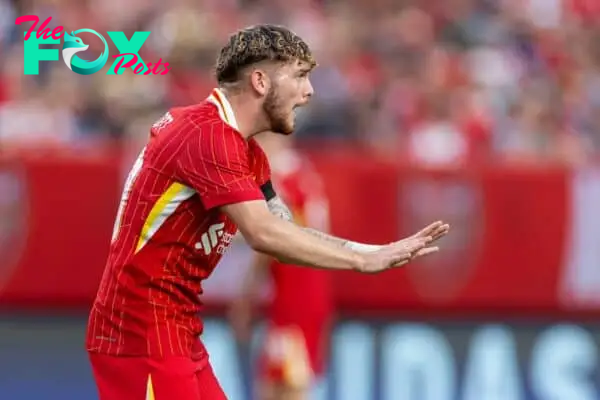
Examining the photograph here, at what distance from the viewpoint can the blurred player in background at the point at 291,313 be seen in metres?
8.60

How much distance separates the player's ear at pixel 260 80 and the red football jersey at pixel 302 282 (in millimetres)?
3305

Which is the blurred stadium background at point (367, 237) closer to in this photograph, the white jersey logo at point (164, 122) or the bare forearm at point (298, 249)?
the white jersey logo at point (164, 122)

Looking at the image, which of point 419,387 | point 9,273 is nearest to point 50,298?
point 9,273

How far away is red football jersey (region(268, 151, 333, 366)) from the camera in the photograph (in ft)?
27.9

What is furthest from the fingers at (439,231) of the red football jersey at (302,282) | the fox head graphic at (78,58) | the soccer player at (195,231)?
the fox head graphic at (78,58)

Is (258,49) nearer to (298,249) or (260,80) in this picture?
(260,80)

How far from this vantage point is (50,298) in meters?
8.91

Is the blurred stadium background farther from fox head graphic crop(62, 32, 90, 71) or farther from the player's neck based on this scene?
the player's neck

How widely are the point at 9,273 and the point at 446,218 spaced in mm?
2978

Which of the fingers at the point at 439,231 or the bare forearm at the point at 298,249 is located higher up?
the fingers at the point at 439,231

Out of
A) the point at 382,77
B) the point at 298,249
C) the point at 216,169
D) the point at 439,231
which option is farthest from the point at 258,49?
the point at 382,77

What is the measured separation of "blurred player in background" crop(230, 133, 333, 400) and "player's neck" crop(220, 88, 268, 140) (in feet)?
10.9

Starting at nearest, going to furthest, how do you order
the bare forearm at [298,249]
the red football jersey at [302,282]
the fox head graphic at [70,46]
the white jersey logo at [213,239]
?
the bare forearm at [298,249] → the white jersey logo at [213,239] → the red football jersey at [302,282] → the fox head graphic at [70,46]

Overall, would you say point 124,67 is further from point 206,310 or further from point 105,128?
point 206,310
